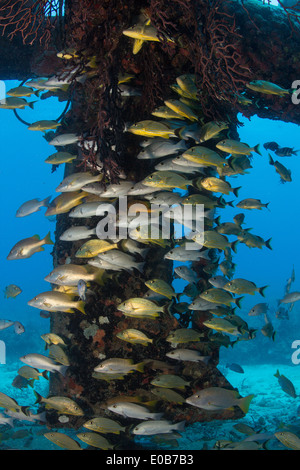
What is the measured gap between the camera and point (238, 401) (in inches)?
160

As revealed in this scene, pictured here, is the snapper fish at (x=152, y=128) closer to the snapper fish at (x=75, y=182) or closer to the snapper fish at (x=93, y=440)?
the snapper fish at (x=75, y=182)

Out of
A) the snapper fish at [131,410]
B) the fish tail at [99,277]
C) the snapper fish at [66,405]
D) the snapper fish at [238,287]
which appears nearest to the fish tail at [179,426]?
the snapper fish at [131,410]

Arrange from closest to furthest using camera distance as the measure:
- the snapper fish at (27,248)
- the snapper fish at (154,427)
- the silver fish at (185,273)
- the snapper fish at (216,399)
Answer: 1. the snapper fish at (154,427)
2. the snapper fish at (216,399)
3. the snapper fish at (27,248)
4. the silver fish at (185,273)

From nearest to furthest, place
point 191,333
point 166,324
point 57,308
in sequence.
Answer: point 57,308 < point 191,333 < point 166,324

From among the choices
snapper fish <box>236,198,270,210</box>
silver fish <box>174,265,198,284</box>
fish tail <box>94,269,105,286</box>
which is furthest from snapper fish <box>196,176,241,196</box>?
fish tail <box>94,269,105,286</box>

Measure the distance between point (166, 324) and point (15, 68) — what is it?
243 inches

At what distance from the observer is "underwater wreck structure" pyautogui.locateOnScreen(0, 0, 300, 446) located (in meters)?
4.14

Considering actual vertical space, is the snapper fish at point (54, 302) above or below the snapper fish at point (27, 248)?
below

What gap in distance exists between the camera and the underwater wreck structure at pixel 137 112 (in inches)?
163

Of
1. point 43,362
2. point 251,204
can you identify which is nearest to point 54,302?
point 43,362

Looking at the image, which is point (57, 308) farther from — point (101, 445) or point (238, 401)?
point (238, 401)

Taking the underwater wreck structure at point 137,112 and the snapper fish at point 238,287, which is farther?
the snapper fish at point 238,287
